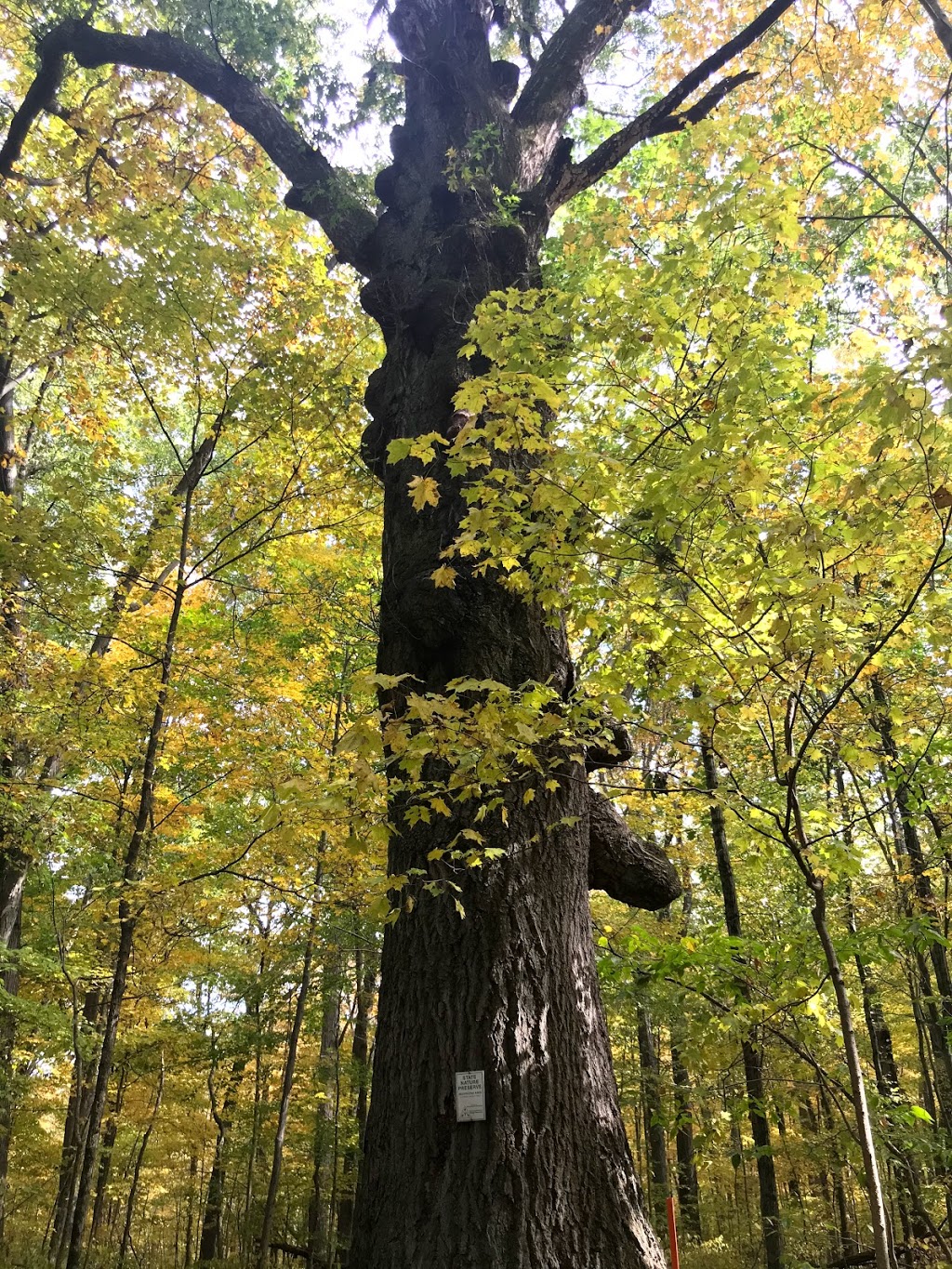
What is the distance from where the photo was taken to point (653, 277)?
117 inches

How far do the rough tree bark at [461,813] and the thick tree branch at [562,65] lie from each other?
0.01 meters

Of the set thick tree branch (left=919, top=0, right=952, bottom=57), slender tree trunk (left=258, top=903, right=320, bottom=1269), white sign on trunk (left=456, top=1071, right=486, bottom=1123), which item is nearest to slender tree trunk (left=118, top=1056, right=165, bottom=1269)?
slender tree trunk (left=258, top=903, right=320, bottom=1269)

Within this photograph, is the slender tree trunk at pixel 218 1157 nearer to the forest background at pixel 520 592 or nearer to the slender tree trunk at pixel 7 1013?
the forest background at pixel 520 592

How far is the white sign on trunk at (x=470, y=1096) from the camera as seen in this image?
225 centimetres

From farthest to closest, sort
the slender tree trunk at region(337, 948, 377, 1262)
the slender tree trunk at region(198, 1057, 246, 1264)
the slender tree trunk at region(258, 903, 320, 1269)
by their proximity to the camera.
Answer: the slender tree trunk at region(198, 1057, 246, 1264) → the slender tree trunk at region(337, 948, 377, 1262) → the slender tree trunk at region(258, 903, 320, 1269)

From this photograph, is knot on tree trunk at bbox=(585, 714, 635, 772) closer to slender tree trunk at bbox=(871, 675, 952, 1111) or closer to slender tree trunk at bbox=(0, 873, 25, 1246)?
slender tree trunk at bbox=(871, 675, 952, 1111)

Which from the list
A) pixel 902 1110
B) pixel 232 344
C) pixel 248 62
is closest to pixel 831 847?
pixel 902 1110

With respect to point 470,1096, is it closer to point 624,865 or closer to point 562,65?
point 624,865

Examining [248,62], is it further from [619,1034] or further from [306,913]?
[619,1034]

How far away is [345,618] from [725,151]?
5.89 m

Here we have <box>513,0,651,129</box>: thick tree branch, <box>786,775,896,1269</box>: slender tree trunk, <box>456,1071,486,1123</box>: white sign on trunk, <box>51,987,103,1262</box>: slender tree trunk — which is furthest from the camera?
<box>51,987,103,1262</box>: slender tree trunk

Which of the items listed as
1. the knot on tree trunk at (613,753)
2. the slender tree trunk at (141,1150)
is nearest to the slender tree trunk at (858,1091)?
the knot on tree trunk at (613,753)

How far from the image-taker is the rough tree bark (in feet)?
7.17

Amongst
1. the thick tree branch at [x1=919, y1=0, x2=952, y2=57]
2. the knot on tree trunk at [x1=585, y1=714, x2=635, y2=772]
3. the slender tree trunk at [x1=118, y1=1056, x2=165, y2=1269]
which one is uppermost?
the thick tree branch at [x1=919, y1=0, x2=952, y2=57]
